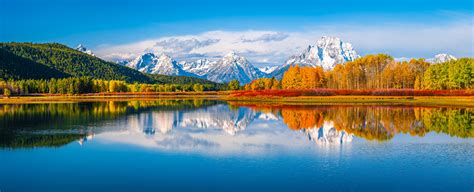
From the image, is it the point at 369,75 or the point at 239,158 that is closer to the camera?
the point at 239,158

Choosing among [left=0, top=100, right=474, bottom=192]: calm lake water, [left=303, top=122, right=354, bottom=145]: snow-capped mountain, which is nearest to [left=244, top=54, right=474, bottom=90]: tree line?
[left=303, top=122, right=354, bottom=145]: snow-capped mountain

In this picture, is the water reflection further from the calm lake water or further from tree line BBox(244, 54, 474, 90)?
tree line BBox(244, 54, 474, 90)

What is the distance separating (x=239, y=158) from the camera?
26.2m

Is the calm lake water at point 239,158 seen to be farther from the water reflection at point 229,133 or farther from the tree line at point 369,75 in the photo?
the tree line at point 369,75

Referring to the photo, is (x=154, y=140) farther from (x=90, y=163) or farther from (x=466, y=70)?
(x=466, y=70)

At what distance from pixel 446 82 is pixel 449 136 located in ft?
319

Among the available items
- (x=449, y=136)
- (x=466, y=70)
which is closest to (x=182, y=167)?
(x=449, y=136)

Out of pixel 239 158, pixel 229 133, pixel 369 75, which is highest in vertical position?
pixel 369 75

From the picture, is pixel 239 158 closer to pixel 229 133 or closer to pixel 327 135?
pixel 327 135

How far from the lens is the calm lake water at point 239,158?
20.1m

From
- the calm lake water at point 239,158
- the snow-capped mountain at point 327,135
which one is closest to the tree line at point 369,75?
the snow-capped mountain at point 327,135

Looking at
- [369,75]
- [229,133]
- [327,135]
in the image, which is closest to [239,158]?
[327,135]

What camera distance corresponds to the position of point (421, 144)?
1219 inches

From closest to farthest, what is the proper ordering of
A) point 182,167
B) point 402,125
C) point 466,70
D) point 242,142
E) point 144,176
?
point 144,176 < point 182,167 < point 242,142 < point 402,125 < point 466,70
